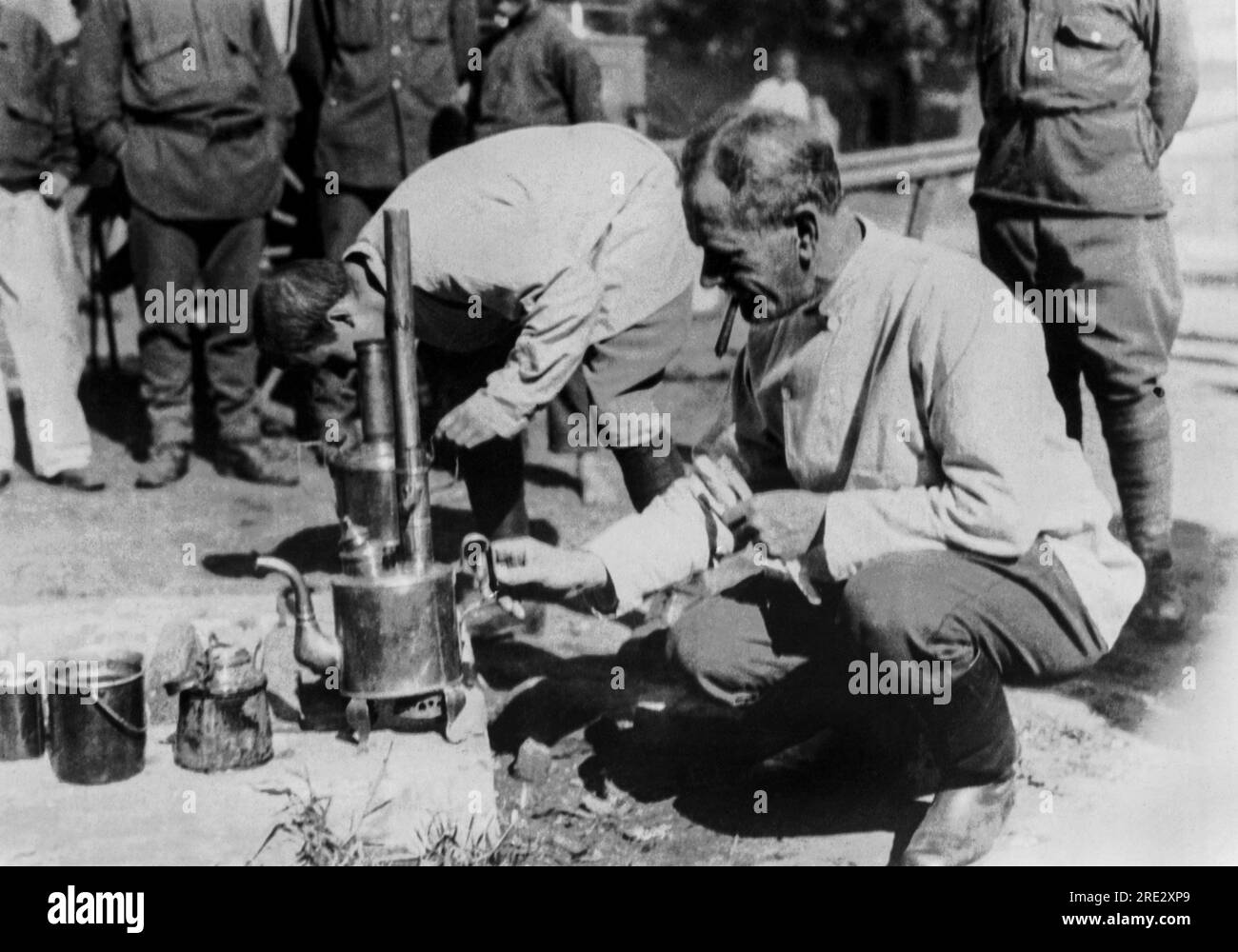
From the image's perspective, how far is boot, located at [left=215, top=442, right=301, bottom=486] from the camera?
6320 millimetres

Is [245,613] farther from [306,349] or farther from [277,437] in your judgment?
[277,437]

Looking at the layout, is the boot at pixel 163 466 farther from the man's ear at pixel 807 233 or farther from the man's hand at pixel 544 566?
the man's ear at pixel 807 233

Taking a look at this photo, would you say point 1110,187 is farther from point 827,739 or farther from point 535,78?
point 535,78

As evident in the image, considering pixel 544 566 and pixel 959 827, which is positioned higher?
pixel 544 566

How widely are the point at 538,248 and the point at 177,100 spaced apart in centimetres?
252

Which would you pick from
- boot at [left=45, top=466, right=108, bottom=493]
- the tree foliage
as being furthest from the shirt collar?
the tree foliage

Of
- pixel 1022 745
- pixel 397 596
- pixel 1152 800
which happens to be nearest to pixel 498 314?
pixel 397 596

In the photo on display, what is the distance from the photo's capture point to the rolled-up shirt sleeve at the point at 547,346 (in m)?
4.10

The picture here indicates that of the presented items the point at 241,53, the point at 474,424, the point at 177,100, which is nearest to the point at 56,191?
the point at 177,100

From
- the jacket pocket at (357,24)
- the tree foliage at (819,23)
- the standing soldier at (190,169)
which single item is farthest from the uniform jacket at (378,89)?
the tree foliage at (819,23)

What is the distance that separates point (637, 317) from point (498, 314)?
410 mm

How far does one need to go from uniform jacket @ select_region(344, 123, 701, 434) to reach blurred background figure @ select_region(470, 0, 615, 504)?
1813 millimetres

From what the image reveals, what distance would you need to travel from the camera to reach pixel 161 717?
438 centimetres

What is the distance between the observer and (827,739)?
396 cm
